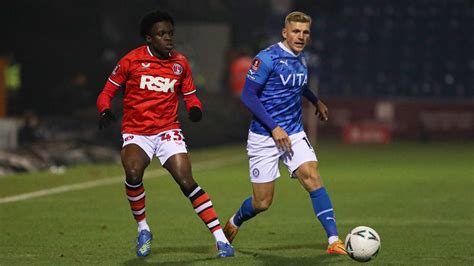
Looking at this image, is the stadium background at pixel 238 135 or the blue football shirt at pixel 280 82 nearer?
the blue football shirt at pixel 280 82

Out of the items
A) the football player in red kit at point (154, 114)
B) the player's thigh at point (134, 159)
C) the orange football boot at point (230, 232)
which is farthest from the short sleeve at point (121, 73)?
the orange football boot at point (230, 232)

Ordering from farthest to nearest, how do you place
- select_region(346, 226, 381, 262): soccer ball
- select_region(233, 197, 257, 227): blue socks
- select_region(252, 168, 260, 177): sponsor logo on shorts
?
1. select_region(233, 197, 257, 227): blue socks
2. select_region(252, 168, 260, 177): sponsor logo on shorts
3. select_region(346, 226, 381, 262): soccer ball

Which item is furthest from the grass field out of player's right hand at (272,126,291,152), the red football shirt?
the red football shirt

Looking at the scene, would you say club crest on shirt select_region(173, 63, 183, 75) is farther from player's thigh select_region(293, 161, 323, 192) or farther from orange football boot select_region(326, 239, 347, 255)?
orange football boot select_region(326, 239, 347, 255)

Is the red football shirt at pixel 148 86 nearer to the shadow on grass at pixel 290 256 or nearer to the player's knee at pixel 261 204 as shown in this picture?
the player's knee at pixel 261 204

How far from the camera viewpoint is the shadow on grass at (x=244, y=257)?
9047 mm

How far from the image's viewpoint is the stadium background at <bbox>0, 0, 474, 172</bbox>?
26422mm

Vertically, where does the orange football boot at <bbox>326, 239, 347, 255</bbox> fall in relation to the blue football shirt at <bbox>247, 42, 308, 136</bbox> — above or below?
below

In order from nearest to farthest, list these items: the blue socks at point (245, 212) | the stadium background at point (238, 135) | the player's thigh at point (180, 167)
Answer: the player's thigh at point (180, 167)
the blue socks at point (245, 212)
the stadium background at point (238, 135)

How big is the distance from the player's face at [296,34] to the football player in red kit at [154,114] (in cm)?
89

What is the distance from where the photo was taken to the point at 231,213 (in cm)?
1338

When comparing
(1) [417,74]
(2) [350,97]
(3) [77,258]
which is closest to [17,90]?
(2) [350,97]

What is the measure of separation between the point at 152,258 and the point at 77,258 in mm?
602

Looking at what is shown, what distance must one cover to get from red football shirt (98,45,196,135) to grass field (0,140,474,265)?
1.10 meters
